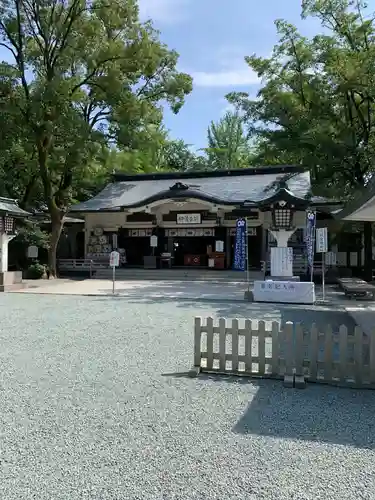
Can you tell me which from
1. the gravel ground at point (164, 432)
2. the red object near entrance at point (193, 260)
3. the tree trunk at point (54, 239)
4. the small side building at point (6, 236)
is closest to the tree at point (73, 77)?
the tree trunk at point (54, 239)

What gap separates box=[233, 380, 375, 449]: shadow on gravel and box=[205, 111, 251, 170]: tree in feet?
116

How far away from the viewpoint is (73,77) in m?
19.9

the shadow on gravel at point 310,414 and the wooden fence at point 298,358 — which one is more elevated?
the wooden fence at point 298,358

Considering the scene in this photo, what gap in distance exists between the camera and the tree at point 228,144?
38.9 m

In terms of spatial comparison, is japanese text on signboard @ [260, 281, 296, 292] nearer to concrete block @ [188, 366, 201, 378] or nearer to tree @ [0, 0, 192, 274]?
concrete block @ [188, 366, 201, 378]

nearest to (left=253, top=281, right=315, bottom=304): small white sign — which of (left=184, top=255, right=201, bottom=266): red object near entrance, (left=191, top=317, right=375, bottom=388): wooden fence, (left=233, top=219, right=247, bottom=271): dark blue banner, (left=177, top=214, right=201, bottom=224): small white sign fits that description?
(left=233, top=219, right=247, bottom=271): dark blue banner

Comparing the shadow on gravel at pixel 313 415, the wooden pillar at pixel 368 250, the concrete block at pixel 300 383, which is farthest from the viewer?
the wooden pillar at pixel 368 250

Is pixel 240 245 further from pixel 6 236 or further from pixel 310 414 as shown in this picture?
pixel 310 414

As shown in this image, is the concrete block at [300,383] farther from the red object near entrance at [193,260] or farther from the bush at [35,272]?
the red object near entrance at [193,260]

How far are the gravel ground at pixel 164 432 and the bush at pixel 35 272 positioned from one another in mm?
14700

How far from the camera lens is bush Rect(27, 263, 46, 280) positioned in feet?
66.5

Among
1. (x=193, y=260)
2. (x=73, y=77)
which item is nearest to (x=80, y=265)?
(x=193, y=260)

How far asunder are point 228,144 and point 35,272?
25201 millimetres

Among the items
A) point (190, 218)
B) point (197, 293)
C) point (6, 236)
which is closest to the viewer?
point (197, 293)
